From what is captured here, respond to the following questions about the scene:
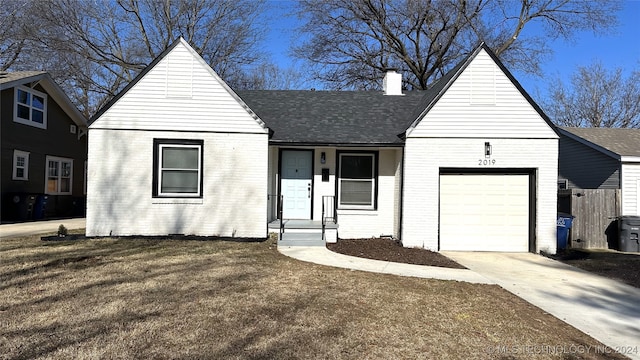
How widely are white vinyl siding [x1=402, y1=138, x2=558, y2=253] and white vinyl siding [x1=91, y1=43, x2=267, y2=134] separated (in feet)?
14.0

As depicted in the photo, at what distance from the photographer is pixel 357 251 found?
32.4 feet

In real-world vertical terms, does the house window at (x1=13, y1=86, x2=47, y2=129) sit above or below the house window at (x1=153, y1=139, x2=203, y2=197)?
above

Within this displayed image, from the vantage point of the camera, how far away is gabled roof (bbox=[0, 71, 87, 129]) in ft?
49.7

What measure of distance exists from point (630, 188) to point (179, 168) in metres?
14.9

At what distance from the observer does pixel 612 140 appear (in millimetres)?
16094

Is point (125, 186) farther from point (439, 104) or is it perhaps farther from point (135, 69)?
point (135, 69)

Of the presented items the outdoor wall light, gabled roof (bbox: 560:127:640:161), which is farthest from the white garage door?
gabled roof (bbox: 560:127:640:161)

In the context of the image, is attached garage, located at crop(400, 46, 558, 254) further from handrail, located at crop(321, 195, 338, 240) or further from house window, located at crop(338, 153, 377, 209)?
handrail, located at crop(321, 195, 338, 240)

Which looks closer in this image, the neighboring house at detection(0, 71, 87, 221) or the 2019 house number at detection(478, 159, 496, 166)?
the 2019 house number at detection(478, 159, 496, 166)

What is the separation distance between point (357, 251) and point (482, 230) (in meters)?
3.63

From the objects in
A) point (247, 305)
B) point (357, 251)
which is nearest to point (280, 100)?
point (357, 251)

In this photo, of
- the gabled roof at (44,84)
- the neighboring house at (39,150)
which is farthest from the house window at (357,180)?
the gabled roof at (44,84)

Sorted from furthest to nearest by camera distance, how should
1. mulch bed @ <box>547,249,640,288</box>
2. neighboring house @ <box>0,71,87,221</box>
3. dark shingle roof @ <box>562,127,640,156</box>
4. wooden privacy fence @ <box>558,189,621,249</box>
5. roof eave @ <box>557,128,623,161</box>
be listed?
neighboring house @ <box>0,71,87,221</box>, dark shingle roof @ <box>562,127,640,156</box>, roof eave @ <box>557,128,623,161</box>, wooden privacy fence @ <box>558,189,621,249</box>, mulch bed @ <box>547,249,640,288</box>

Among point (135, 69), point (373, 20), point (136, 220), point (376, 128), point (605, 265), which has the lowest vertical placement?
point (605, 265)
